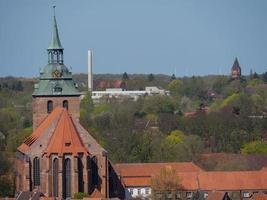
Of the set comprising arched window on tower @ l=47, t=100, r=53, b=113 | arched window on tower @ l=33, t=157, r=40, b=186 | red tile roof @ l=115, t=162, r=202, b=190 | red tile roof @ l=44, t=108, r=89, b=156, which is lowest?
red tile roof @ l=115, t=162, r=202, b=190

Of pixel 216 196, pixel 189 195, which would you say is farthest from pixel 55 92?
pixel 216 196

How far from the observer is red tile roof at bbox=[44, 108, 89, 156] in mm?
90000

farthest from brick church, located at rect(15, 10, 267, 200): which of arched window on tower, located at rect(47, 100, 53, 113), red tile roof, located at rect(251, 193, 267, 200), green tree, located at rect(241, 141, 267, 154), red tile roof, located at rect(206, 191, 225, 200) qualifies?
green tree, located at rect(241, 141, 267, 154)

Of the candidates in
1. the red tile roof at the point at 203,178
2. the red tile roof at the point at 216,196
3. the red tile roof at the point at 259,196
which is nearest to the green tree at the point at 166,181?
the red tile roof at the point at 203,178

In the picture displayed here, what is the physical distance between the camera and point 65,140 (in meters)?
90.2

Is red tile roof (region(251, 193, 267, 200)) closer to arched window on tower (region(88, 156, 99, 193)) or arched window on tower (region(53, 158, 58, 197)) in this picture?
arched window on tower (region(88, 156, 99, 193))

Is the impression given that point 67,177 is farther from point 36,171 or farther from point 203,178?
point 203,178

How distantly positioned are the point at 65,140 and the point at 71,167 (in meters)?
1.94

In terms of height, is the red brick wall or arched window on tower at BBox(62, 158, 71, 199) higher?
the red brick wall

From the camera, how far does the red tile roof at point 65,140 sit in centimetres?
9000

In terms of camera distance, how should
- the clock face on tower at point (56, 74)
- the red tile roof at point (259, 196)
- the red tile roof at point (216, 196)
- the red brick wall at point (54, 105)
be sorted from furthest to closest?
the red brick wall at point (54, 105) → the clock face on tower at point (56, 74) → the red tile roof at point (259, 196) → the red tile roof at point (216, 196)

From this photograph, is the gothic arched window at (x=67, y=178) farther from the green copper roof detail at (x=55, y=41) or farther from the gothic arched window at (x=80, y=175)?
the green copper roof detail at (x=55, y=41)

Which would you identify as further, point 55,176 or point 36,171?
point 36,171

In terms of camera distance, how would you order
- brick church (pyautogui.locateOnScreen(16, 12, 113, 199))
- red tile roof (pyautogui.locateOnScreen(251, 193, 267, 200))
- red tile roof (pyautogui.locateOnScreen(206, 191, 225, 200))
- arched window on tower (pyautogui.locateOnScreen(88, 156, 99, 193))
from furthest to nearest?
arched window on tower (pyautogui.locateOnScreen(88, 156, 99, 193)) < red tile roof (pyautogui.locateOnScreen(251, 193, 267, 200)) < brick church (pyautogui.locateOnScreen(16, 12, 113, 199)) < red tile roof (pyautogui.locateOnScreen(206, 191, 225, 200))
